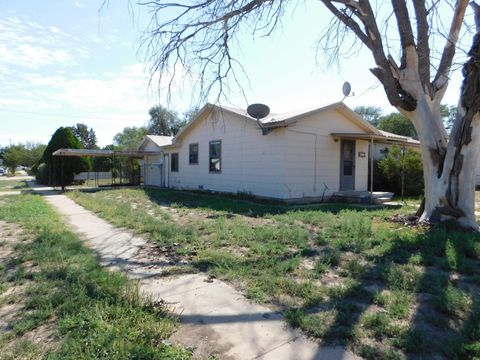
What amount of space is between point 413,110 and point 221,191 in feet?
29.7

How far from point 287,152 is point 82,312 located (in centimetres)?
933

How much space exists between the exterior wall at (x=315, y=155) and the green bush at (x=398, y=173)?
6.93 ft

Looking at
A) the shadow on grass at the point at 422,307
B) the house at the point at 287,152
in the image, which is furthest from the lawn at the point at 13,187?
the shadow on grass at the point at 422,307

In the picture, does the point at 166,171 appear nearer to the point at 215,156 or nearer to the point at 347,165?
the point at 215,156

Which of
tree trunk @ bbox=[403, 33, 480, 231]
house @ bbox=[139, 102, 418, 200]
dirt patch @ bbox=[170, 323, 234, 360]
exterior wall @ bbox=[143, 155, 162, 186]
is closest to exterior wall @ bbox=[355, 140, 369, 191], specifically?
house @ bbox=[139, 102, 418, 200]

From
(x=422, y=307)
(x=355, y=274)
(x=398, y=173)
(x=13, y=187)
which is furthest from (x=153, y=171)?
(x=422, y=307)

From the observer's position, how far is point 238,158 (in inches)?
540

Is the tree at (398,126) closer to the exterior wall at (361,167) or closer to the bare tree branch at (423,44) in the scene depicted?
the exterior wall at (361,167)

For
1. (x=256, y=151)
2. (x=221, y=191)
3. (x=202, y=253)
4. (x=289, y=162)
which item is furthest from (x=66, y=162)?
(x=202, y=253)

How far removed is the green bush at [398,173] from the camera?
573 inches

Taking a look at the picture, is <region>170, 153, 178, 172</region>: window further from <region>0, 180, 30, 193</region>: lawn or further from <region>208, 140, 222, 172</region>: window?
<region>0, 180, 30, 193</region>: lawn

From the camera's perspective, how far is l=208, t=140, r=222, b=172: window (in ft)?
49.0

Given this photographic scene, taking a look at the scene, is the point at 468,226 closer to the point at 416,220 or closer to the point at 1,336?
the point at 416,220

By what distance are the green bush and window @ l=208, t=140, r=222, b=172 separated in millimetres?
7235
